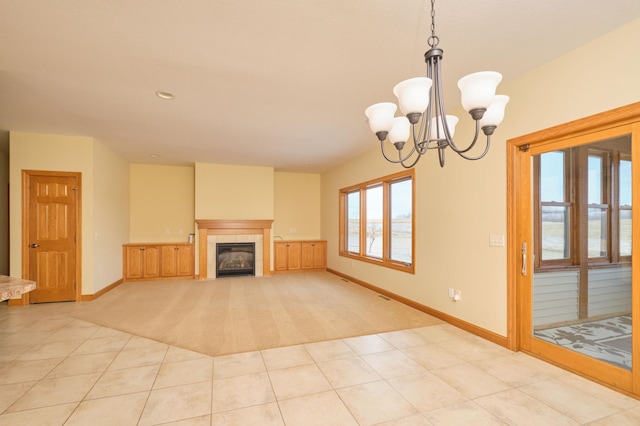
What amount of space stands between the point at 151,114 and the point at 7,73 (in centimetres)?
131

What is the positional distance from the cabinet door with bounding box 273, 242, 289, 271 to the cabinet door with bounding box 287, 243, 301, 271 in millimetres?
80

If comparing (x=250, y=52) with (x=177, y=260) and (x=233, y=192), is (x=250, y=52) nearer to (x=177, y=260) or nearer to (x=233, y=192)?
(x=233, y=192)

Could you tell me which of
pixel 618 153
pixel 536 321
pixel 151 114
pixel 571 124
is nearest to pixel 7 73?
pixel 151 114

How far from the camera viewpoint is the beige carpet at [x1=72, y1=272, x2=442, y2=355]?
131 inches

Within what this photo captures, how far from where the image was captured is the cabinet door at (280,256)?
7.56m

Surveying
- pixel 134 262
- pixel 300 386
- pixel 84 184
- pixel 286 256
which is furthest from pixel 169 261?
pixel 300 386

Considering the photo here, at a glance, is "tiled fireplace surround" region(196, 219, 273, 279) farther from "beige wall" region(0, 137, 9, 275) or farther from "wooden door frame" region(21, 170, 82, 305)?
"beige wall" region(0, 137, 9, 275)

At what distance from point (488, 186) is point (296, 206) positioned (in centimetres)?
568

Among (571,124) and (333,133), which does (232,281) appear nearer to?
(333,133)

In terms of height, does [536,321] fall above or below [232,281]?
above

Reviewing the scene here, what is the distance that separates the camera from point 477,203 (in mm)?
3396

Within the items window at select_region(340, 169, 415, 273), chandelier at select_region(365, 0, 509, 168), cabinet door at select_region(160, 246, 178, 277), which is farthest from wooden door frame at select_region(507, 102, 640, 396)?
cabinet door at select_region(160, 246, 178, 277)

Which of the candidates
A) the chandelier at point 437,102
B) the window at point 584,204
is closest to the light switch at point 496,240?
the window at point 584,204

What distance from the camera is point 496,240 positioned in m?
3.15
